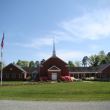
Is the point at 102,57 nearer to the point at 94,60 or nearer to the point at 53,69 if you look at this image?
the point at 94,60

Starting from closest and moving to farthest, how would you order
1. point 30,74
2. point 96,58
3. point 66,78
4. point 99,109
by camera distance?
1. point 99,109
2. point 66,78
3. point 30,74
4. point 96,58

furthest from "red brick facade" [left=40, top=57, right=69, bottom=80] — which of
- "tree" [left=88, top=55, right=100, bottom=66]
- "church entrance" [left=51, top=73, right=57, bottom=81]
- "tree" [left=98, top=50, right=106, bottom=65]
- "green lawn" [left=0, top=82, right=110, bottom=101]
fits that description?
"tree" [left=88, top=55, right=100, bottom=66]

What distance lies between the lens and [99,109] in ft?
52.2

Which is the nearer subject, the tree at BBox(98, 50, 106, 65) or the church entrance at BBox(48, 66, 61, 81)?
the church entrance at BBox(48, 66, 61, 81)

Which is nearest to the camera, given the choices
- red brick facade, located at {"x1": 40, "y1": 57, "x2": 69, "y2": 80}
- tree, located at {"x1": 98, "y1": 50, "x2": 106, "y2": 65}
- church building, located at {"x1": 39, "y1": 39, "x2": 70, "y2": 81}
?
church building, located at {"x1": 39, "y1": 39, "x2": 70, "y2": 81}

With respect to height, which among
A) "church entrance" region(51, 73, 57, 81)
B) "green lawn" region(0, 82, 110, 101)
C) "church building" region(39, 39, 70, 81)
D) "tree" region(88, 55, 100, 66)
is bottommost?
"green lawn" region(0, 82, 110, 101)

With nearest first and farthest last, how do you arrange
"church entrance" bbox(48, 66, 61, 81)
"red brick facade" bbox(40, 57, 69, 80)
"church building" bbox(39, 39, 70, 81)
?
"church entrance" bbox(48, 66, 61, 81) < "church building" bbox(39, 39, 70, 81) < "red brick facade" bbox(40, 57, 69, 80)

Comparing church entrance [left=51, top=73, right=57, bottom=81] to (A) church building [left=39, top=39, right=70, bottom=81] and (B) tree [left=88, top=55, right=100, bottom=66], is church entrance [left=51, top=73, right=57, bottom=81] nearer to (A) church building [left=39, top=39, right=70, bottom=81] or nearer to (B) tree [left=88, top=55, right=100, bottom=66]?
(A) church building [left=39, top=39, right=70, bottom=81]

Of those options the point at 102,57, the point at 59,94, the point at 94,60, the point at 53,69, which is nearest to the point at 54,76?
the point at 53,69

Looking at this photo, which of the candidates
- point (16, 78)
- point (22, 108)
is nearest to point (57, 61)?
point (16, 78)

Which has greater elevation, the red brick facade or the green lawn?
the red brick facade

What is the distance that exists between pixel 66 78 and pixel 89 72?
2587 cm

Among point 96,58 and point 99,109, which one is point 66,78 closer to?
point 99,109

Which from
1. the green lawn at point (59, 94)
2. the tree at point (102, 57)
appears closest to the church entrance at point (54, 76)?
the green lawn at point (59, 94)
